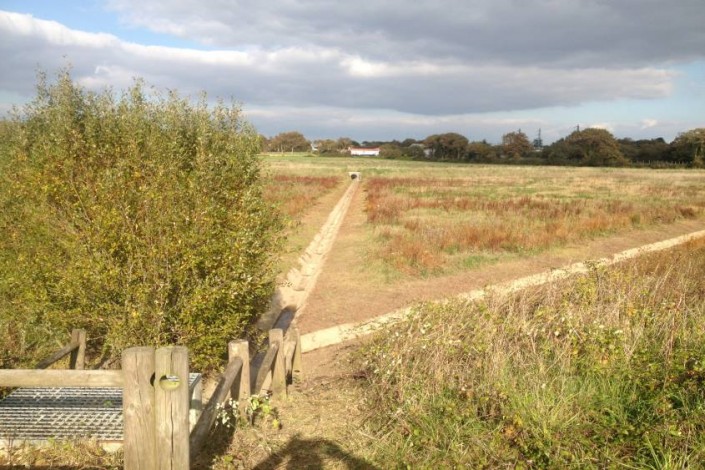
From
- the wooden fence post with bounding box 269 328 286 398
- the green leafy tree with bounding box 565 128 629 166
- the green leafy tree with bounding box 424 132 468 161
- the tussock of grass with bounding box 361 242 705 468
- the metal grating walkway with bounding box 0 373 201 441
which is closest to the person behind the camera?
the tussock of grass with bounding box 361 242 705 468

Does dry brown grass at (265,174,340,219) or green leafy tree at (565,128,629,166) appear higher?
green leafy tree at (565,128,629,166)

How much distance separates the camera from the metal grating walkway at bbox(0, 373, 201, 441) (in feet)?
16.4

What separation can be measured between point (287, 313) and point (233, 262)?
194 inches

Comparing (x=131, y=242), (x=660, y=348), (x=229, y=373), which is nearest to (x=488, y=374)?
(x=660, y=348)

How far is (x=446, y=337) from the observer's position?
6.12 m

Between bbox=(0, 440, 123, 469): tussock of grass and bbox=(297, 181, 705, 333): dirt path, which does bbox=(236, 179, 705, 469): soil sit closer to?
bbox=(297, 181, 705, 333): dirt path

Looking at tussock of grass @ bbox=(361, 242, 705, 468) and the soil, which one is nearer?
tussock of grass @ bbox=(361, 242, 705, 468)

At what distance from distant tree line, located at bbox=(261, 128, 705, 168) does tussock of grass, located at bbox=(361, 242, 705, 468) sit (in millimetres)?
87436

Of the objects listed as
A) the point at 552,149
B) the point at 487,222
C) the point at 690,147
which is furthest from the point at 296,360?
the point at 552,149

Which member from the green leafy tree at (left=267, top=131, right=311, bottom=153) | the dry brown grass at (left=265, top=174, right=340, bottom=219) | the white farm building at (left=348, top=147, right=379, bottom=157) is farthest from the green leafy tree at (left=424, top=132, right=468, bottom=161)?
the dry brown grass at (left=265, top=174, right=340, bottom=219)

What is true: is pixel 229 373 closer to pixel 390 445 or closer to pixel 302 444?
pixel 302 444

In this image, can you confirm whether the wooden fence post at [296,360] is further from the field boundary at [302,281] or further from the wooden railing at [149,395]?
the wooden railing at [149,395]

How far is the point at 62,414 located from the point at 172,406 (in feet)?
9.85

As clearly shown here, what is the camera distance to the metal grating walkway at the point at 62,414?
5.01 metres
